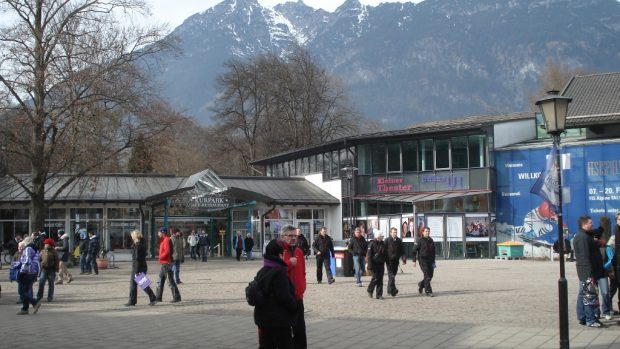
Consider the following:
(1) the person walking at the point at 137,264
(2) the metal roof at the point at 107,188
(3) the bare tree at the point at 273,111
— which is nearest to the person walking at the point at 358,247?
(1) the person walking at the point at 137,264

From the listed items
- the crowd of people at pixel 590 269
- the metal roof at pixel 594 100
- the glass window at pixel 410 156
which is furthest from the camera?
the glass window at pixel 410 156

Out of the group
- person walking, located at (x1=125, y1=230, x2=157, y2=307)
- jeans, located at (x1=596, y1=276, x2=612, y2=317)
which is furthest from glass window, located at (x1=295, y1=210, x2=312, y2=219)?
jeans, located at (x1=596, y1=276, x2=612, y2=317)

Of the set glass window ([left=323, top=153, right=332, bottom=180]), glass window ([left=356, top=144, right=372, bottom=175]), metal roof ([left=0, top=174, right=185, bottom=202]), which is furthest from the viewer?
glass window ([left=323, top=153, right=332, bottom=180])

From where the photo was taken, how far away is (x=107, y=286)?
875 inches

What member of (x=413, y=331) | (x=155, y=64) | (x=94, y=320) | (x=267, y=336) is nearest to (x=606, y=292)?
(x=413, y=331)

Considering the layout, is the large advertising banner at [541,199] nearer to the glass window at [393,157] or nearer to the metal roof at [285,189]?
the glass window at [393,157]

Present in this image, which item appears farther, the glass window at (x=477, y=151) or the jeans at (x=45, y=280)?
→ the glass window at (x=477, y=151)

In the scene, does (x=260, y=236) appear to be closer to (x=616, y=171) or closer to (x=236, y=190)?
(x=236, y=190)

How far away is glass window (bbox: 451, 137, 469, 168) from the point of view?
4075cm

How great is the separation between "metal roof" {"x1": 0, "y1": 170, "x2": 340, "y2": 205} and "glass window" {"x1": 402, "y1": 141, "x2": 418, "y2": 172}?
206 inches

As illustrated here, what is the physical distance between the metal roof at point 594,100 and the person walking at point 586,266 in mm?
28519

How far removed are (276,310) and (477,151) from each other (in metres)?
34.7

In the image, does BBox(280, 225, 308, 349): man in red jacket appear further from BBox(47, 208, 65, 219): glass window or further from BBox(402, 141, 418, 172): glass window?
BBox(402, 141, 418, 172): glass window

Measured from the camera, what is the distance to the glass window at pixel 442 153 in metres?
41.2
